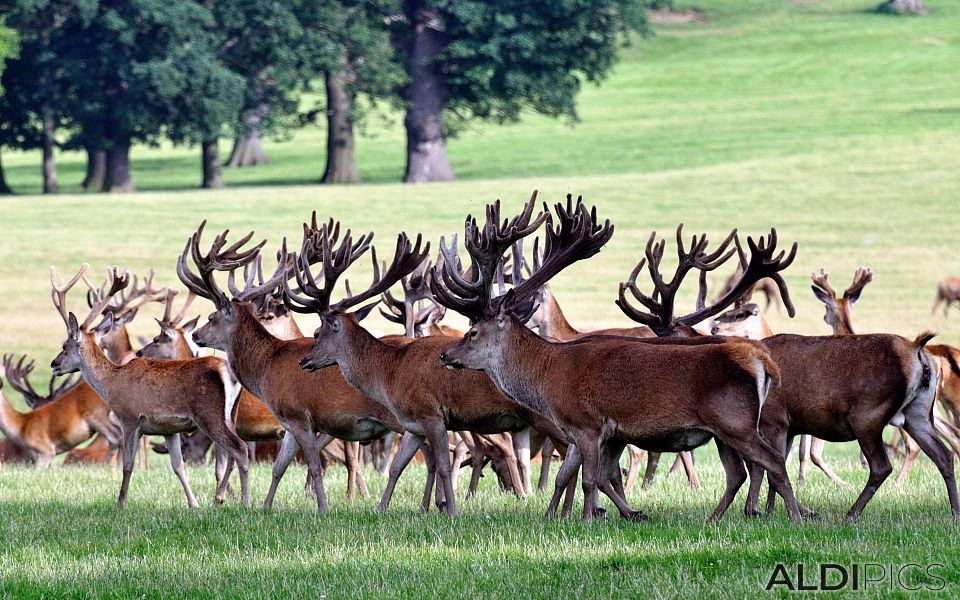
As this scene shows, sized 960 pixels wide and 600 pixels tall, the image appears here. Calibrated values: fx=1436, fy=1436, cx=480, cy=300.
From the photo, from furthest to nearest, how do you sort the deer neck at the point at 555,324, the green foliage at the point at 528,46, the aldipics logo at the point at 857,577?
the green foliage at the point at 528,46, the deer neck at the point at 555,324, the aldipics logo at the point at 857,577

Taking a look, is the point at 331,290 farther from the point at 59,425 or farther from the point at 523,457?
the point at 59,425

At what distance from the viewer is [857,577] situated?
6.62 meters

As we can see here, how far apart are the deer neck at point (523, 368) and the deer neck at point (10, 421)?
7.77m

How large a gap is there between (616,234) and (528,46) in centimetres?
1429

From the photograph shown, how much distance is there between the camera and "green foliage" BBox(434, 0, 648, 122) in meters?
44.3

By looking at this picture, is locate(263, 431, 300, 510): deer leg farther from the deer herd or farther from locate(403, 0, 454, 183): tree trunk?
locate(403, 0, 454, 183): tree trunk

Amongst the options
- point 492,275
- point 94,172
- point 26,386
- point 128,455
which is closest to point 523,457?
point 492,275

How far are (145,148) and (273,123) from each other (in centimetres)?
2179

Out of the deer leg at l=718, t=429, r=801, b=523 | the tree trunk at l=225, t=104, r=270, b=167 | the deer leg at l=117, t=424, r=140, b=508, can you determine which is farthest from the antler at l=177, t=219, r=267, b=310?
the tree trunk at l=225, t=104, r=270, b=167

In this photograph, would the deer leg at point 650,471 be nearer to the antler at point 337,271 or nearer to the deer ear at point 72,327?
the antler at point 337,271

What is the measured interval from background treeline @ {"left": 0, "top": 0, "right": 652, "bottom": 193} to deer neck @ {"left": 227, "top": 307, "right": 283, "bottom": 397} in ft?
110

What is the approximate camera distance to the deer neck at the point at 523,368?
9.02 m

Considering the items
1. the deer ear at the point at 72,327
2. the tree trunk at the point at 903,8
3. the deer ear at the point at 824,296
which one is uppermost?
the tree trunk at the point at 903,8

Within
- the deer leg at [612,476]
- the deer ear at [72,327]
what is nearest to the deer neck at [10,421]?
the deer ear at [72,327]
